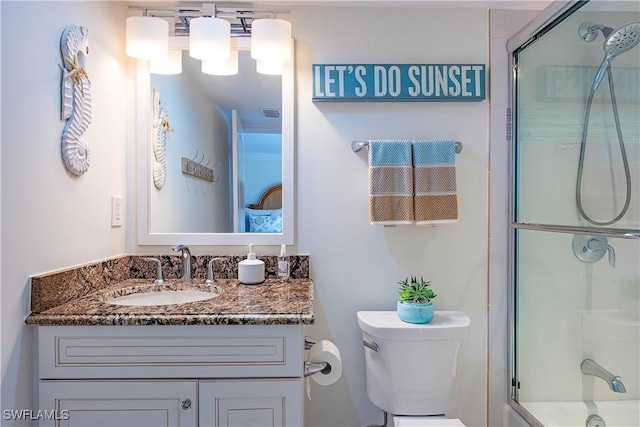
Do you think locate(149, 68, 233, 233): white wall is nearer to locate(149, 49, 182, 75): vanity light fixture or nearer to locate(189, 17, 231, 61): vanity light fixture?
locate(149, 49, 182, 75): vanity light fixture

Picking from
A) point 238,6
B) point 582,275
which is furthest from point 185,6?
point 582,275

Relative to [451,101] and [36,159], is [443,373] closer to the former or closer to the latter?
[451,101]

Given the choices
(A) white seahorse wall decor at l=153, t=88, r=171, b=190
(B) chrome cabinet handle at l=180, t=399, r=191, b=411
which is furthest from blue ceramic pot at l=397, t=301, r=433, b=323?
(A) white seahorse wall decor at l=153, t=88, r=171, b=190

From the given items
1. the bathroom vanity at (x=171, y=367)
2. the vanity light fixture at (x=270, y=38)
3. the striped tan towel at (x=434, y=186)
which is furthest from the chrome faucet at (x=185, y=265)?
the striped tan towel at (x=434, y=186)

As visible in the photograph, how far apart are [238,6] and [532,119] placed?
4.53 ft

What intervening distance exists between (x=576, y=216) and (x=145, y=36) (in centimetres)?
194

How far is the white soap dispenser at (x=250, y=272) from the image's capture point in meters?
1.49

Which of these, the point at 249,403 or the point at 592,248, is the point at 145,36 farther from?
the point at 592,248

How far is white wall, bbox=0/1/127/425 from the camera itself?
989 millimetres

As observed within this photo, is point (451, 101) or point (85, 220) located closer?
point (85, 220)

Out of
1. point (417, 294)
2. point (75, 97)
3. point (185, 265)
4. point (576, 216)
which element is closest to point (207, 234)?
point (185, 265)

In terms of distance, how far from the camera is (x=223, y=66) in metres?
1.60

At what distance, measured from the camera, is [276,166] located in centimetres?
164

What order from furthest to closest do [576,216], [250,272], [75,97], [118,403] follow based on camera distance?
[576,216] < [250,272] < [75,97] < [118,403]
